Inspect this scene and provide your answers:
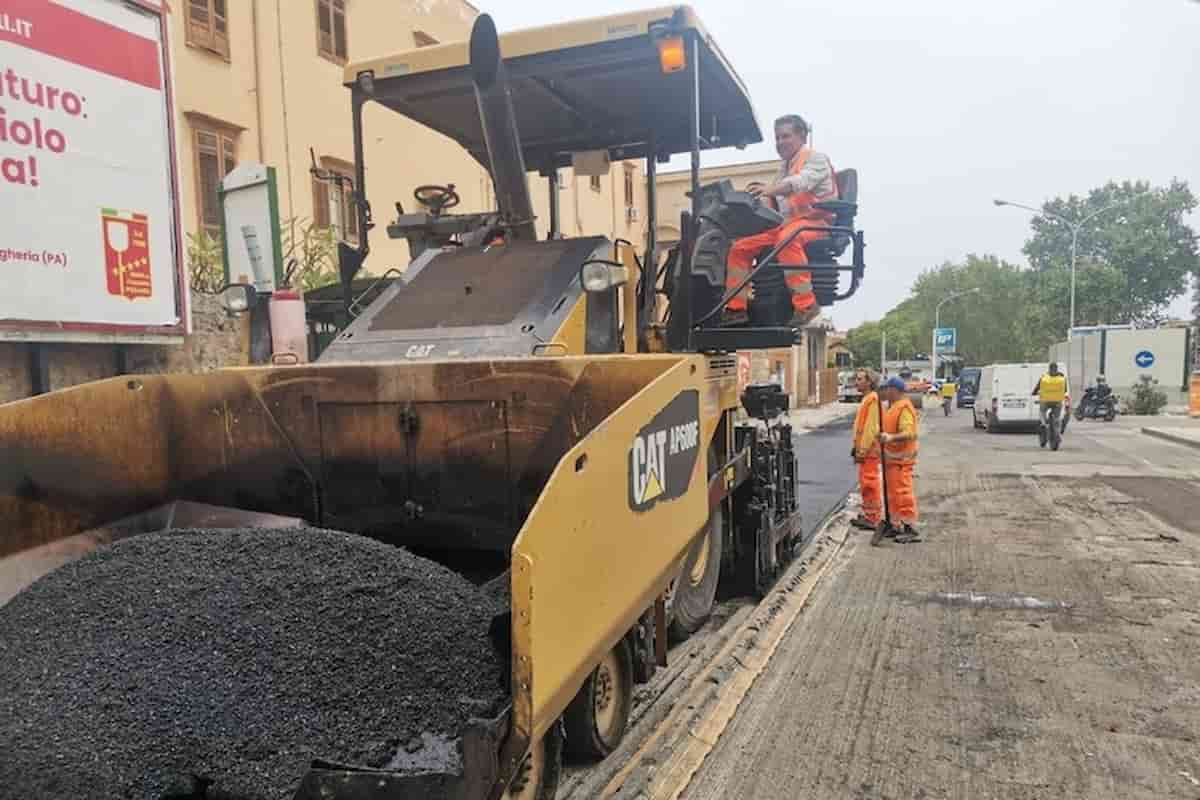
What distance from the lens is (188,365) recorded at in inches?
269

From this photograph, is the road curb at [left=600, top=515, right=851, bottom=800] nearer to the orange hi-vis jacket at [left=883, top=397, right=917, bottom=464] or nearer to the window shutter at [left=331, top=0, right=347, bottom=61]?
the orange hi-vis jacket at [left=883, top=397, right=917, bottom=464]

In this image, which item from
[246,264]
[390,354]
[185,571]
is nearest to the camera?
[185,571]

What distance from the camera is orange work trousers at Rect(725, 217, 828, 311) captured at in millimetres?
4738

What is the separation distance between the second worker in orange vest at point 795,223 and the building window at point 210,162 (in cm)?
721

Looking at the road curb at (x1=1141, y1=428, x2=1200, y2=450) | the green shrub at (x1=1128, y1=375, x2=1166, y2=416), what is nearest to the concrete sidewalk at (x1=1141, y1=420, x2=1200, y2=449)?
the road curb at (x1=1141, y1=428, x2=1200, y2=450)

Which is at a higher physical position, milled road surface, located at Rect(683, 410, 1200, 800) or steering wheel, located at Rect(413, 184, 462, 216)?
steering wheel, located at Rect(413, 184, 462, 216)

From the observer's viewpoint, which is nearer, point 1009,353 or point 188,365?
point 188,365

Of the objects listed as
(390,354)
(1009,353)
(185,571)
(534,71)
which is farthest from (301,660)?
(1009,353)

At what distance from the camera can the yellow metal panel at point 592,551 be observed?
1.96 metres

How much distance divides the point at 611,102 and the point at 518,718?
3.45 metres

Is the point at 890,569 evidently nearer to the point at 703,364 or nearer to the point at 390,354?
the point at 703,364

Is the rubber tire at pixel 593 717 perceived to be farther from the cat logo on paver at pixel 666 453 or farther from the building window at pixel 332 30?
the building window at pixel 332 30

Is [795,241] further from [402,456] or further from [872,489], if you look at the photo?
[872,489]

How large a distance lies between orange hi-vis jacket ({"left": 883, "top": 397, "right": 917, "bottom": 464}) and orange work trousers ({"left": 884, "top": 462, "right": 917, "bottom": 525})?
2.5 inches
